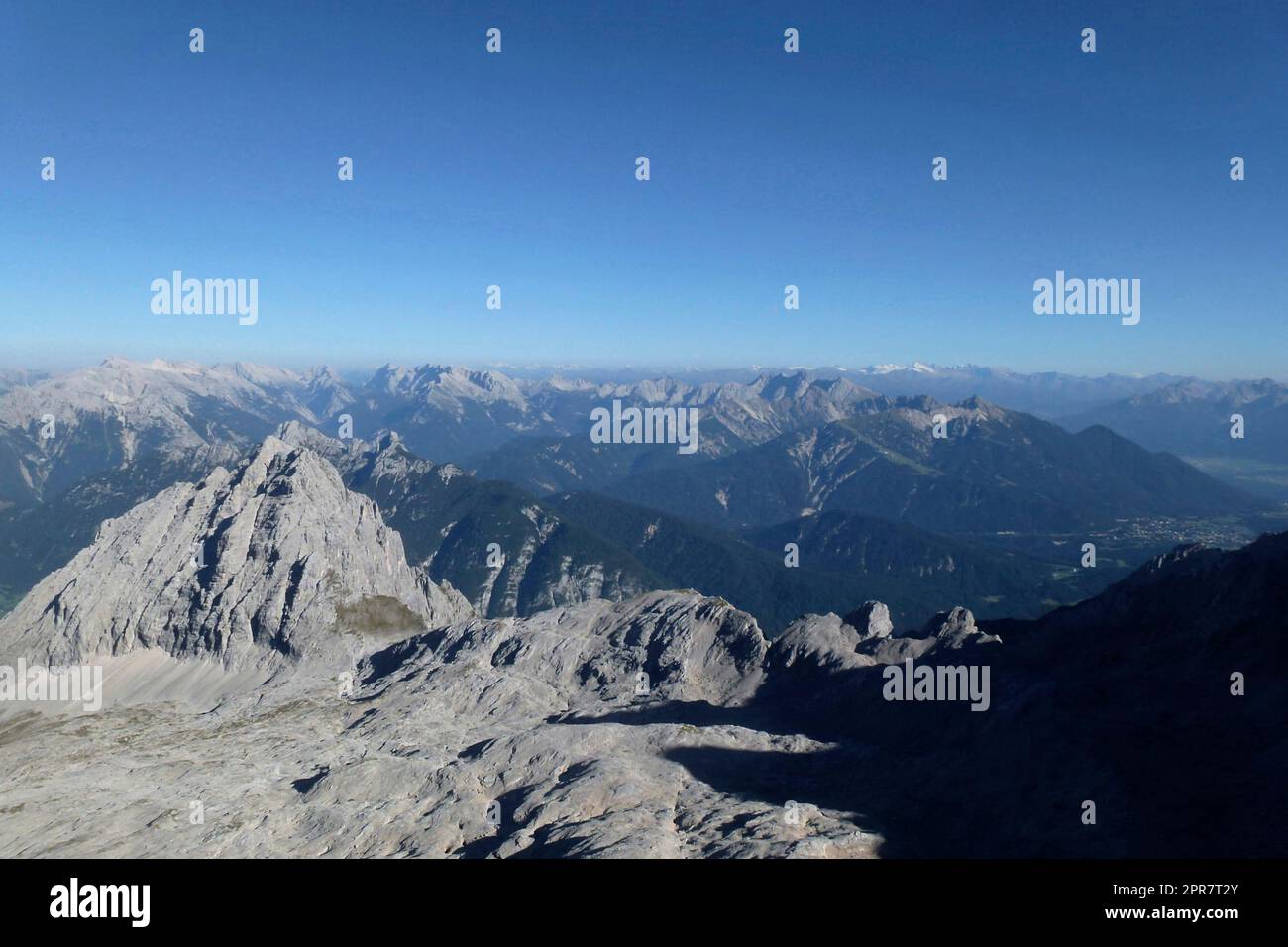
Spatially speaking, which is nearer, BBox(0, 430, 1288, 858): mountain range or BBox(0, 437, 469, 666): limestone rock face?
BBox(0, 430, 1288, 858): mountain range

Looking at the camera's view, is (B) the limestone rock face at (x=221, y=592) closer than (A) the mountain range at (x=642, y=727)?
No

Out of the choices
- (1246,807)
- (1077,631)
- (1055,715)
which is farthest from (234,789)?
(1077,631)

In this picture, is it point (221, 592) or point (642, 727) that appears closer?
point (642, 727)

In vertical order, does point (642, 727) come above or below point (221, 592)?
below
